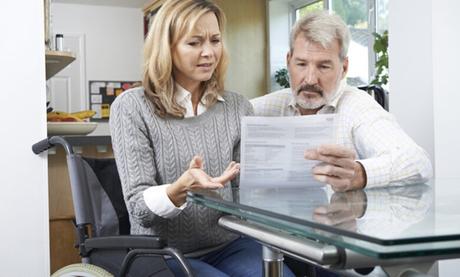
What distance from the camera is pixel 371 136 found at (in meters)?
1.58

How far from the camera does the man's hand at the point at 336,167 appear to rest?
3.67 feet

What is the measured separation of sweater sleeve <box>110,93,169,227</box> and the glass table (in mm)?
289

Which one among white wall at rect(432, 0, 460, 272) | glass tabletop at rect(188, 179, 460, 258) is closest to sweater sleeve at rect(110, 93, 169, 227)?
glass tabletop at rect(188, 179, 460, 258)

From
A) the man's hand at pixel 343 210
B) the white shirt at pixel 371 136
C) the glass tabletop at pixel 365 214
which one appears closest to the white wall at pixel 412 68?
the white shirt at pixel 371 136

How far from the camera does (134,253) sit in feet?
4.10

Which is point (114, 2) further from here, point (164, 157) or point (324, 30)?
point (164, 157)

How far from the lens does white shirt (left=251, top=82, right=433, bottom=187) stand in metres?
1.37

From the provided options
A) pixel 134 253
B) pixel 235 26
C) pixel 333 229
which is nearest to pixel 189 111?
pixel 134 253

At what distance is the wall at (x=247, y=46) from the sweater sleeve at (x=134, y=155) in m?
4.17

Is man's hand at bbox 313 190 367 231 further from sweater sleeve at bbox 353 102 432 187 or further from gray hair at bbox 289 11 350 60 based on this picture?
gray hair at bbox 289 11 350 60

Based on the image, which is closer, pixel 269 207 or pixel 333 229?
pixel 333 229

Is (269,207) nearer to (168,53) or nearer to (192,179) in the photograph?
(192,179)

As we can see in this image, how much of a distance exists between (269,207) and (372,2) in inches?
166

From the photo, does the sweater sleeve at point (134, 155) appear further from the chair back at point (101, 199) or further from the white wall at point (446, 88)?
the white wall at point (446, 88)
